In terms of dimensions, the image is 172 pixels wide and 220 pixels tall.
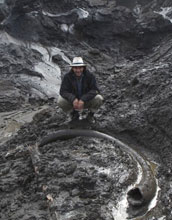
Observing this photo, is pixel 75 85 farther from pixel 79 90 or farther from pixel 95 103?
pixel 95 103

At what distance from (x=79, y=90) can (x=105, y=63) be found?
5.78 metres

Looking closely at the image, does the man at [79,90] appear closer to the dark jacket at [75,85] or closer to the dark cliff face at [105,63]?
the dark jacket at [75,85]

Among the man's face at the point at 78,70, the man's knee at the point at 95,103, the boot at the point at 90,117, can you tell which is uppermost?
the man's face at the point at 78,70

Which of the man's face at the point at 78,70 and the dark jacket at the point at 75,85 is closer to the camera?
the man's face at the point at 78,70

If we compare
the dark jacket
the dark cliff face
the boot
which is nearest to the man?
the dark jacket

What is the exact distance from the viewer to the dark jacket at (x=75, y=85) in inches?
281

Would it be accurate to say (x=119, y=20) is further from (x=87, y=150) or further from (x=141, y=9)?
(x=87, y=150)

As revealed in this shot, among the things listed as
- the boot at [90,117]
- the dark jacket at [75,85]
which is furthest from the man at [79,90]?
the boot at [90,117]

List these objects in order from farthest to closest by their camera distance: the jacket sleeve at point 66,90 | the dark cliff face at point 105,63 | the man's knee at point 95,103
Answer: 1. the man's knee at point 95,103
2. the jacket sleeve at point 66,90
3. the dark cliff face at point 105,63

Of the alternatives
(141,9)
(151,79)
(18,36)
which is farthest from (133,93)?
(141,9)

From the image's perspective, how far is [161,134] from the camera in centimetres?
676

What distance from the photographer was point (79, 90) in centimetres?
726

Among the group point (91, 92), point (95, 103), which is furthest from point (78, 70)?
point (95, 103)

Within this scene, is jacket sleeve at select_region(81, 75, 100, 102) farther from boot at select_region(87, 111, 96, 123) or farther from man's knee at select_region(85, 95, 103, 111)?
boot at select_region(87, 111, 96, 123)
